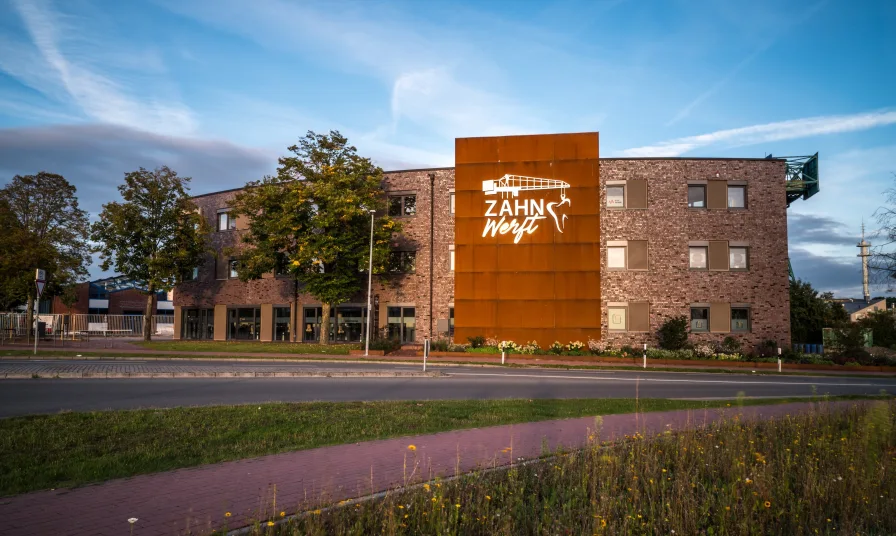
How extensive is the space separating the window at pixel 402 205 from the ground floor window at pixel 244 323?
12232 millimetres

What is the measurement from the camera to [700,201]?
37.2 meters

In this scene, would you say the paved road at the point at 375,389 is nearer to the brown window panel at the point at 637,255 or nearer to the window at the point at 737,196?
the brown window panel at the point at 637,255

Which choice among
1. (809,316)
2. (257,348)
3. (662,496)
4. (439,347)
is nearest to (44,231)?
(257,348)

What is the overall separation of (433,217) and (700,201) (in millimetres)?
15897

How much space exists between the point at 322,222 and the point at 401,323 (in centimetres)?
833

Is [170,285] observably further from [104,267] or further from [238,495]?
[238,495]

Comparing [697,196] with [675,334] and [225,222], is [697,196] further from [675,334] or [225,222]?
[225,222]

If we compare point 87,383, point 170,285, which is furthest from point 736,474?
point 170,285

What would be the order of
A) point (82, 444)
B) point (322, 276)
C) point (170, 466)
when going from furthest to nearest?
point (322, 276), point (82, 444), point (170, 466)

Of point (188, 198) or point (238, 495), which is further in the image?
point (188, 198)

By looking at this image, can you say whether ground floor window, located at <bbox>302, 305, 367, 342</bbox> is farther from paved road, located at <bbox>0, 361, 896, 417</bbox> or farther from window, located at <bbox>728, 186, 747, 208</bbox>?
window, located at <bbox>728, 186, 747, 208</bbox>

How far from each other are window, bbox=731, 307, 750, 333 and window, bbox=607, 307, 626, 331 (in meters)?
6.04

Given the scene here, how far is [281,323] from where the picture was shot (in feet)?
143

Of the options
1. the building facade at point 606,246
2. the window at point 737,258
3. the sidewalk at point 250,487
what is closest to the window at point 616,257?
the building facade at point 606,246
